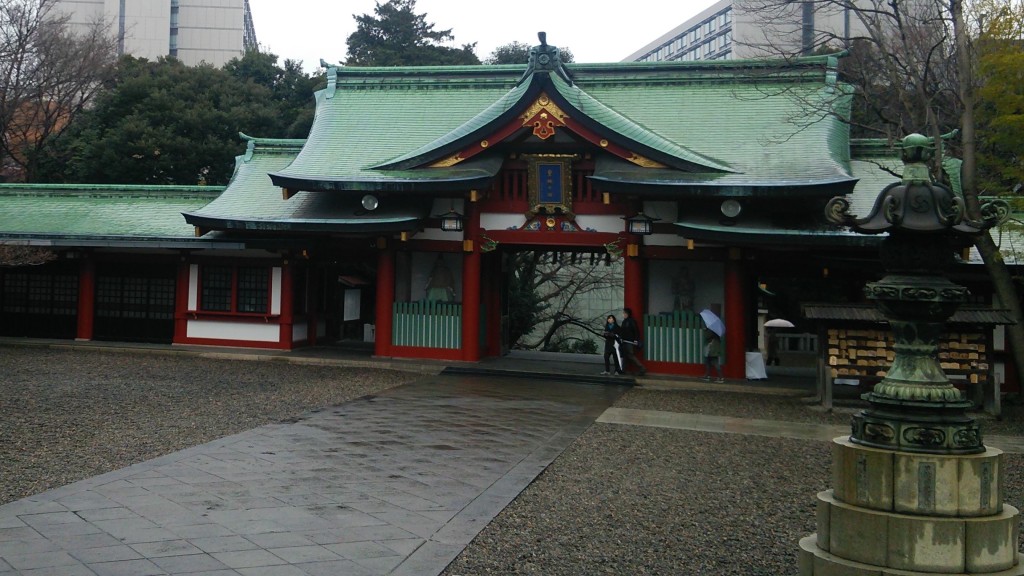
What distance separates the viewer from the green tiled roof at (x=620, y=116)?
57.8 ft

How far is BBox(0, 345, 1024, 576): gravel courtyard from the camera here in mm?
6293

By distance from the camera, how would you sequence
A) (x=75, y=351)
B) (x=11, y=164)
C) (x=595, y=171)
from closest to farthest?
(x=595, y=171) → (x=75, y=351) → (x=11, y=164)

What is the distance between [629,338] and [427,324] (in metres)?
4.70

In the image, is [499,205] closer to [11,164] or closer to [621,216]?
[621,216]

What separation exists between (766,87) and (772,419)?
10.7 m

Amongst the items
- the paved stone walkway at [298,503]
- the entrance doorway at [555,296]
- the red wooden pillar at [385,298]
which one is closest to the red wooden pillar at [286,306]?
the red wooden pillar at [385,298]

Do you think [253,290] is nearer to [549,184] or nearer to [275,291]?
[275,291]

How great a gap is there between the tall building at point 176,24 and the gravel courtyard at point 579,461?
5520 centimetres

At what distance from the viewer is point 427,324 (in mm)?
18969

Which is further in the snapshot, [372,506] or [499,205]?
[499,205]

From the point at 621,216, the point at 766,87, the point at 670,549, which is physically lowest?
the point at 670,549

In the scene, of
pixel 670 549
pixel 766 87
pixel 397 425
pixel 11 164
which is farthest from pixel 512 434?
pixel 11 164

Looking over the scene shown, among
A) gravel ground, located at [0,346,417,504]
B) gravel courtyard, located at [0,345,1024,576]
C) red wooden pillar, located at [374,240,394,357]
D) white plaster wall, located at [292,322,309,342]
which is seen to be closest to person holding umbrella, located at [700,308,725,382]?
gravel courtyard, located at [0,345,1024,576]

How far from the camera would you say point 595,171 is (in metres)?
18.0
